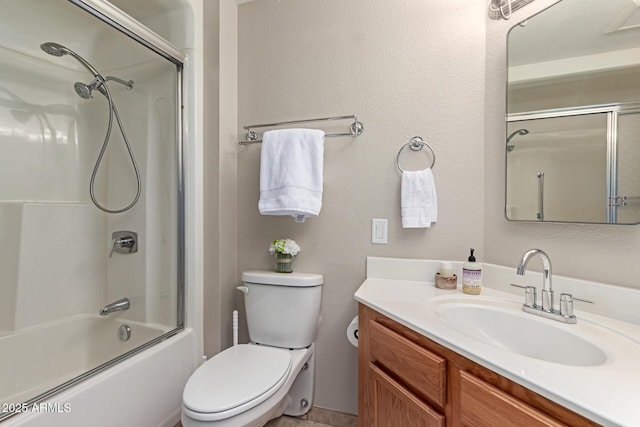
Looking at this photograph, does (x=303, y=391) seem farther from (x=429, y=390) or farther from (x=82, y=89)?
(x=82, y=89)

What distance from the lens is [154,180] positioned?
1481mm

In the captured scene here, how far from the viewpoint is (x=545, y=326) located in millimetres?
870

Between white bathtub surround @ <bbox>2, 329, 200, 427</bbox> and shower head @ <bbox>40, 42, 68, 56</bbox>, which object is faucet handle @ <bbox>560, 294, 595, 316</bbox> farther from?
shower head @ <bbox>40, 42, 68, 56</bbox>

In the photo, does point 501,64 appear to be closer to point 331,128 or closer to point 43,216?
point 331,128

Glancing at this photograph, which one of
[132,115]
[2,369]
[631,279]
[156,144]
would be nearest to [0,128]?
[132,115]

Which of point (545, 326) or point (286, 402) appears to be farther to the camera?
point (286, 402)

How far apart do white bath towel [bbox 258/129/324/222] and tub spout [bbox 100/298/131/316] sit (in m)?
0.89

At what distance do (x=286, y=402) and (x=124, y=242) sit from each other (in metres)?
1.21

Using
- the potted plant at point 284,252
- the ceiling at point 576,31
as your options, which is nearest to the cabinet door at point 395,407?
the potted plant at point 284,252

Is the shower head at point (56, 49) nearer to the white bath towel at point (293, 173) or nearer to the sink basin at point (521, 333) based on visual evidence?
the white bath towel at point (293, 173)

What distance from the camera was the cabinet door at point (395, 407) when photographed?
799 millimetres

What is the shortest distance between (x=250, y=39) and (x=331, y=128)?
2.41 feet

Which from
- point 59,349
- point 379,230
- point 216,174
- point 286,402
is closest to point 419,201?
point 379,230

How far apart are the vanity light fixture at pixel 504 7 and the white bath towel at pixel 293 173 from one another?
92 centimetres
